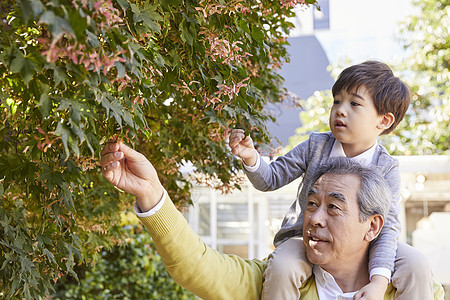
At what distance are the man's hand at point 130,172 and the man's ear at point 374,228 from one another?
0.73 meters

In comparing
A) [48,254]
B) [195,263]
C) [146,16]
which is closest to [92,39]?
[146,16]

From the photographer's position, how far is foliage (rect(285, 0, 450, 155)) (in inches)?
336

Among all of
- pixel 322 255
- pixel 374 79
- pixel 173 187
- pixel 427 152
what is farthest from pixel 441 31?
pixel 322 255

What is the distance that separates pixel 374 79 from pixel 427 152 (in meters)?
6.70

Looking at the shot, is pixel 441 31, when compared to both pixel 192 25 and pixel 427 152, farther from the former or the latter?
pixel 192 25

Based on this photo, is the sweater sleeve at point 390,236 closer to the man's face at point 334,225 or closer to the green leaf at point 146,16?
the man's face at point 334,225

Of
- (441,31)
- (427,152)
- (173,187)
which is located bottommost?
(427,152)

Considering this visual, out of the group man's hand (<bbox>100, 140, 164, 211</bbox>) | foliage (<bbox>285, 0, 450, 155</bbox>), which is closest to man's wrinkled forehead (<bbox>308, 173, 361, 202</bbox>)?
man's hand (<bbox>100, 140, 164, 211</bbox>)

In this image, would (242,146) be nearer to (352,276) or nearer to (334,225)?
(334,225)

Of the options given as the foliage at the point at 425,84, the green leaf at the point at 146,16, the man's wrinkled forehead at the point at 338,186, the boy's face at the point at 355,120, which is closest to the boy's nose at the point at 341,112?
the boy's face at the point at 355,120

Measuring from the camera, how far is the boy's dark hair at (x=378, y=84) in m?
2.28

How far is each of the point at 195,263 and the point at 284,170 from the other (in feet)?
2.27

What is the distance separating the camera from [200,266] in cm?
178

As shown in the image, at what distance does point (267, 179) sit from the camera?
2242 mm
